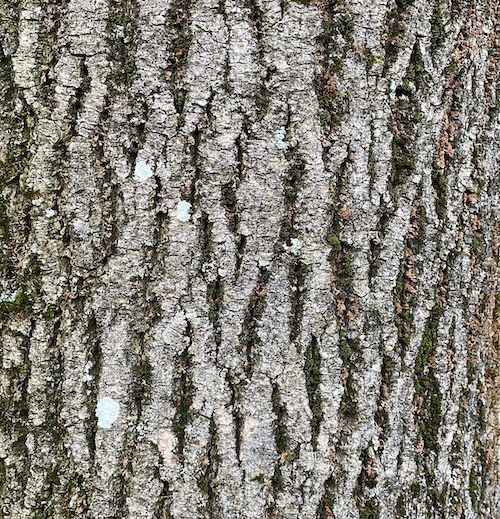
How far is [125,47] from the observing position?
1300mm

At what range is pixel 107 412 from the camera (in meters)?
1.34

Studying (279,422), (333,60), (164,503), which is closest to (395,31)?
(333,60)

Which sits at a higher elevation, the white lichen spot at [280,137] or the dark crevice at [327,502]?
the white lichen spot at [280,137]

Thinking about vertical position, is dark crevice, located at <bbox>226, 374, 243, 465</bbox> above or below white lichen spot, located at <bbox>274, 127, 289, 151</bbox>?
below

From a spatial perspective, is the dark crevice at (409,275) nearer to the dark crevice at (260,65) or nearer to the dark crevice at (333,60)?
the dark crevice at (333,60)

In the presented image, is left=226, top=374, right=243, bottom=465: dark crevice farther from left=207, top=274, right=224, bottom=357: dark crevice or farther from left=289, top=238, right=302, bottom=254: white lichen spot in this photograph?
left=289, top=238, right=302, bottom=254: white lichen spot

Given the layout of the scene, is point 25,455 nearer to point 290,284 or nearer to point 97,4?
point 290,284

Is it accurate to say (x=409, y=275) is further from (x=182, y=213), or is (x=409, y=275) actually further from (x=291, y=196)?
(x=182, y=213)

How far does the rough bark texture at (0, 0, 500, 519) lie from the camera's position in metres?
1.30

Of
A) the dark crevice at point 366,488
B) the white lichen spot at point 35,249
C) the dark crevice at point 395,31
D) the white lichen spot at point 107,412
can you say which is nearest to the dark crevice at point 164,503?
the white lichen spot at point 107,412

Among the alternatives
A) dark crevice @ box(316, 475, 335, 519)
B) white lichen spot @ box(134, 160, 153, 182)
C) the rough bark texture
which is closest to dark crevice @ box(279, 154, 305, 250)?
the rough bark texture

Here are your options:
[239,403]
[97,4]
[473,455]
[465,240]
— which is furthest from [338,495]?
[97,4]

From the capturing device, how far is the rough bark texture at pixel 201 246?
4.28 ft

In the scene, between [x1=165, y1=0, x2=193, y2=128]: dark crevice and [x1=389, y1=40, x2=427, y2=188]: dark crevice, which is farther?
[x1=389, y1=40, x2=427, y2=188]: dark crevice
